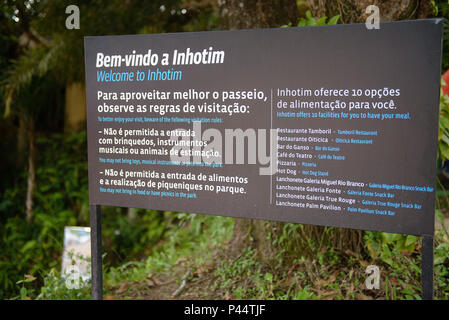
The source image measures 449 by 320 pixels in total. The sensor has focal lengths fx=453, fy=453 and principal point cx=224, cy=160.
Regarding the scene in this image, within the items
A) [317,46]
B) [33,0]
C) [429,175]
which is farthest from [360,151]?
[33,0]

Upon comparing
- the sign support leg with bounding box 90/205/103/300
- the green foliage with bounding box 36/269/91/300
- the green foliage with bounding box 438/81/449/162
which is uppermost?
the green foliage with bounding box 438/81/449/162

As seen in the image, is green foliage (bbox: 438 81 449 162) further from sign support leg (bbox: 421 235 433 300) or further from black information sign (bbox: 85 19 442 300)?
sign support leg (bbox: 421 235 433 300)

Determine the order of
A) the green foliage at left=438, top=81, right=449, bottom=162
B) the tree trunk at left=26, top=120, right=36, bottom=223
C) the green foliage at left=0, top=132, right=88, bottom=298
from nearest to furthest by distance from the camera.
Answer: the green foliage at left=438, top=81, right=449, bottom=162, the green foliage at left=0, top=132, right=88, bottom=298, the tree trunk at left=26, top=120, right=36, bottom=223

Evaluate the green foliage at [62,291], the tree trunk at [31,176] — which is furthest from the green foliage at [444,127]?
the tree trunk at [31,176]

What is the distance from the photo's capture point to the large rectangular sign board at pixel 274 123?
8.07 feet

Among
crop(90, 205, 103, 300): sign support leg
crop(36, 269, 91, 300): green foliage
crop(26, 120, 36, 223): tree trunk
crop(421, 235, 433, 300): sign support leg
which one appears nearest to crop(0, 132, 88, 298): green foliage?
crop(26, 120, 36, 223): tree trunk

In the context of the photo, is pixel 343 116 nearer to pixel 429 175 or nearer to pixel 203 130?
pixel 429 175

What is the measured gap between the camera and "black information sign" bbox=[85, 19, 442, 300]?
96.9 inches

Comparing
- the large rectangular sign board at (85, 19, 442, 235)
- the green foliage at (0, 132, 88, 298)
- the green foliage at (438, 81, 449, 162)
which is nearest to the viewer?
the large rectangular sign board at (85, 19, 442, 235)

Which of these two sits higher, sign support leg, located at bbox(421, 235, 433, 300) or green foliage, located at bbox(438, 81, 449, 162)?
green foliage, located at bbox(438, 81, 449, 162)

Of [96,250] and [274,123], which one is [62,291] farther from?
[274,123]

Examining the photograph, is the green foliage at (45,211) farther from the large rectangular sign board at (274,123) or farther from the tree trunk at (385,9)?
the tree trunk at (385,9)

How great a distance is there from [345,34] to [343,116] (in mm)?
467

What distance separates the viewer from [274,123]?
277cm
